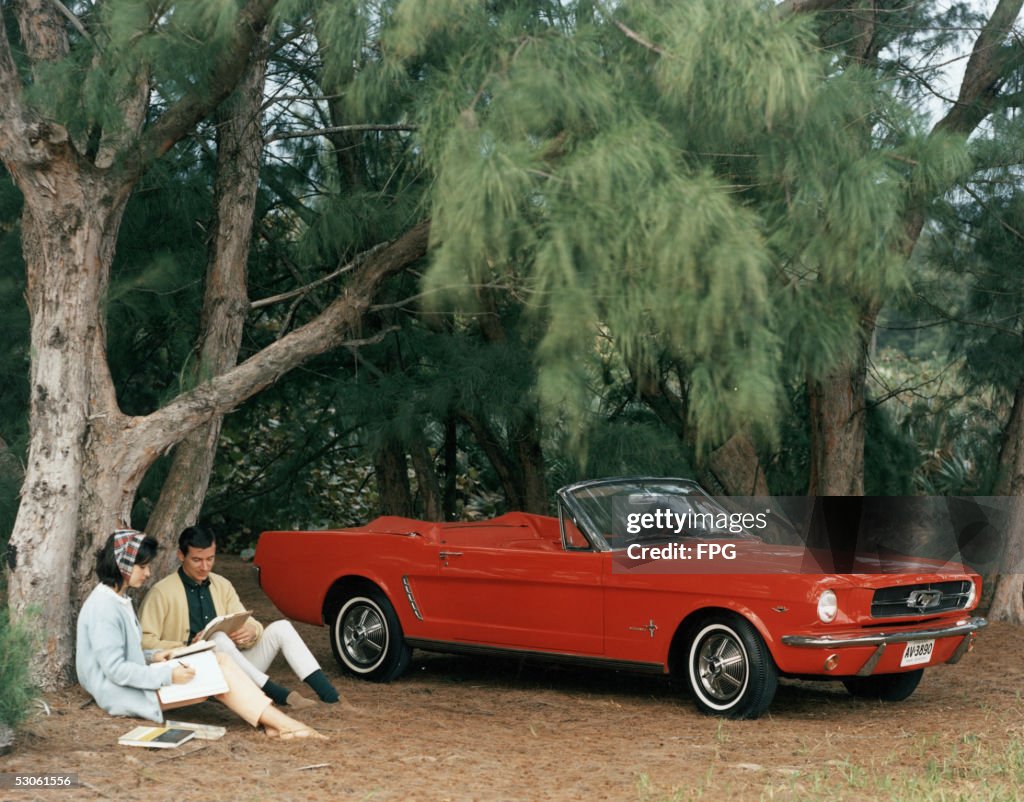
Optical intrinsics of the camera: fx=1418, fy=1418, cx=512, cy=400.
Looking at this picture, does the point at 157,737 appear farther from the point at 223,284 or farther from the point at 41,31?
the point at 41,31

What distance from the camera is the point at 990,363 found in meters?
12.9

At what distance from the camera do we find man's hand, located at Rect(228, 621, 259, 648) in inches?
313

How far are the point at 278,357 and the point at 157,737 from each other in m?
2.85

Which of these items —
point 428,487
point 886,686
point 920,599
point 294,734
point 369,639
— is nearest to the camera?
point 294,734

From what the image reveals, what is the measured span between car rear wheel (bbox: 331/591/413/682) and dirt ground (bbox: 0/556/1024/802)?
4.6 inches

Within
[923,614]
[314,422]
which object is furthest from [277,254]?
[923,614]

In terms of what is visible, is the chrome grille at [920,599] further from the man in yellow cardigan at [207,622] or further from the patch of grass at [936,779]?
the man in yellow cardigan at [207,622]

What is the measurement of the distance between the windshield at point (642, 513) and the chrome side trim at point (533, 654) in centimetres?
72

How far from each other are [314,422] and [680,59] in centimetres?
805

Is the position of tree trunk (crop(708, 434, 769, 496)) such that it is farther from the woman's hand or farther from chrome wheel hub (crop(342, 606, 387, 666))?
the woman's hand

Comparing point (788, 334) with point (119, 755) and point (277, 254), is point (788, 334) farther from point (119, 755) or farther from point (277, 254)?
point (277, 254)

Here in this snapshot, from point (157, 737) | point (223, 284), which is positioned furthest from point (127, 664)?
point (223, 284)

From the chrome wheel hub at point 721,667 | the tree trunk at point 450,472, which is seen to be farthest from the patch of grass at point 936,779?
the tree trunk at point 450,472

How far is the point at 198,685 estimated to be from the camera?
278 inches
